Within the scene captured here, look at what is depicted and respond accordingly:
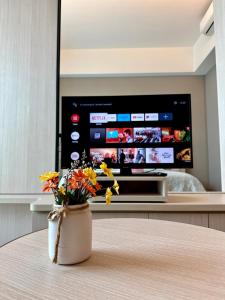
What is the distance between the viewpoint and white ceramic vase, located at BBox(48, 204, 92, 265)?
55 cm

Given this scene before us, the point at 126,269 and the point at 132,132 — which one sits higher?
the point at 132,132

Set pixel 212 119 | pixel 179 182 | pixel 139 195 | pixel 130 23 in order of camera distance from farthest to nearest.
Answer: pixel 212 119 → pixel 130 23 → pixel 179 182 → pixel 139 195

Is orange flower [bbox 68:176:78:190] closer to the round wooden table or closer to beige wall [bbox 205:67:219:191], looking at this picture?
the round wooden table

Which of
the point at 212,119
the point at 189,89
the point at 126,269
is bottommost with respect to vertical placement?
the point at 126,269

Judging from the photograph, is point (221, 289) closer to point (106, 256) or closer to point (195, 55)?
point (106, 256)

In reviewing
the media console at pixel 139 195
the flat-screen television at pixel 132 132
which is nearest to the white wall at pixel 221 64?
the flat-screen television at pixel 132 132

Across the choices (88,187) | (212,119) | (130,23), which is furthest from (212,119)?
(88,187)

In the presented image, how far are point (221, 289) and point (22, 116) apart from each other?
4.62 feet

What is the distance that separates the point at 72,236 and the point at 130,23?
289 cm

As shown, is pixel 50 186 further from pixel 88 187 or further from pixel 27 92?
pixel 27 92

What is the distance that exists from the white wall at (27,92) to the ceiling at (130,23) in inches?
42.3

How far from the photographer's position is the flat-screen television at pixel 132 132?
1242 millimetres

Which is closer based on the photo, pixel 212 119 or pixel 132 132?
pixel 132 132

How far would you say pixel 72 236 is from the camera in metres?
0.56
